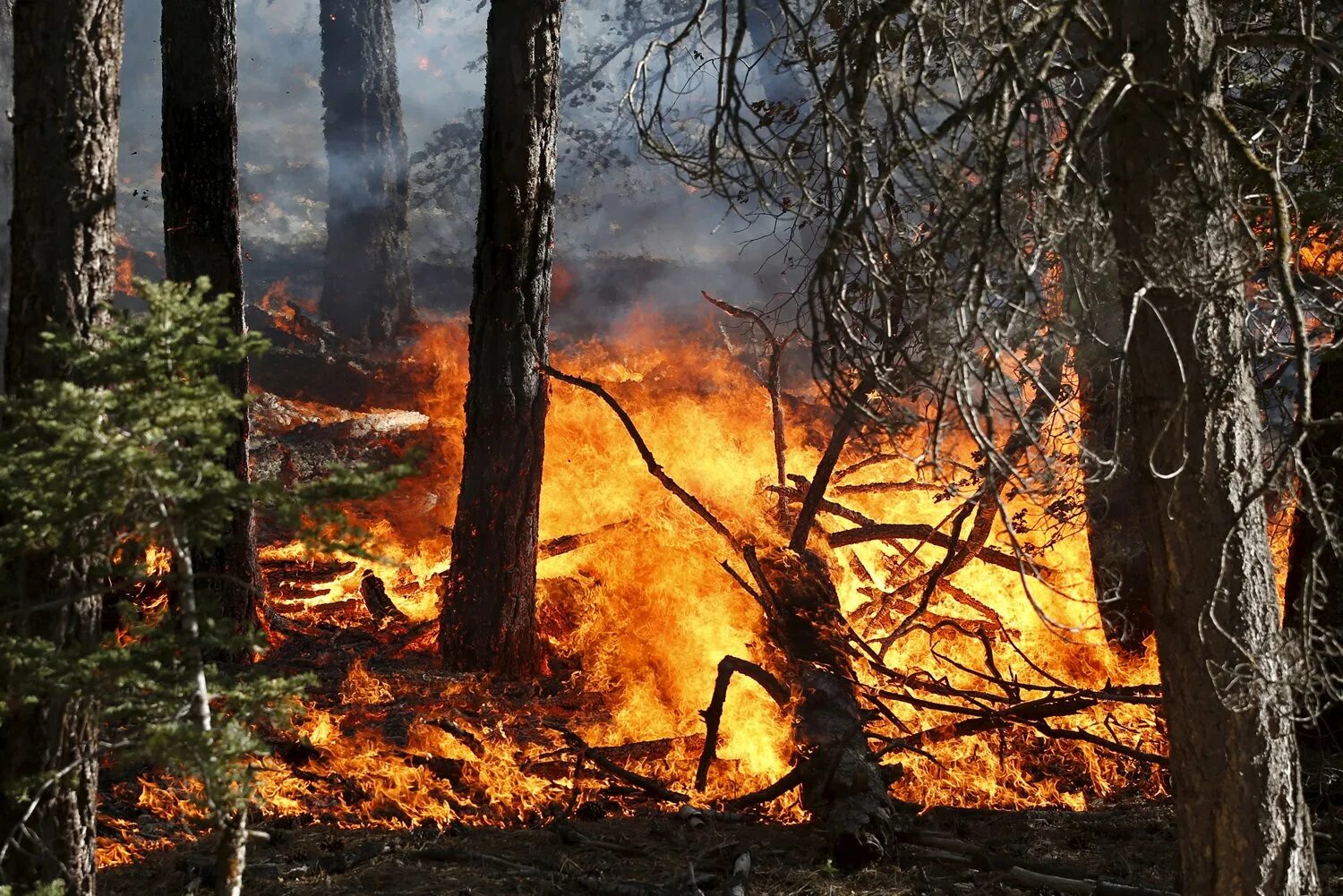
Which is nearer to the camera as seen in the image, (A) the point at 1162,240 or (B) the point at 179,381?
(B) the point at 179,381

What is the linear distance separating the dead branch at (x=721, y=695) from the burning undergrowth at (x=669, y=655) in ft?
0.20

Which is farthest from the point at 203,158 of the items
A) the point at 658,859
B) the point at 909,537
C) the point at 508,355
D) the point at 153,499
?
the point at 909,537

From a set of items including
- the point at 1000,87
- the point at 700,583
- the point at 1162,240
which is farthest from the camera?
the point at 700,583

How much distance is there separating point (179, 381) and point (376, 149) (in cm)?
1536

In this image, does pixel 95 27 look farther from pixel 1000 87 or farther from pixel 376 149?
pixel 376 149

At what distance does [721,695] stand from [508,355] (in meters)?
3.05

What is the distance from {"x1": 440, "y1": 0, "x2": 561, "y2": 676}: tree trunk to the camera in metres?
7.86

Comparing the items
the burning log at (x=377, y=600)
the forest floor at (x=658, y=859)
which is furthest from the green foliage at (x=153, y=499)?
the burning log at (x=377, y=600)

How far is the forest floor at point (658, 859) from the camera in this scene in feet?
16.1

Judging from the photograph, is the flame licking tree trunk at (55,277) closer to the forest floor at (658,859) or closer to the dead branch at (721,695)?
the forest floor at (658,859)

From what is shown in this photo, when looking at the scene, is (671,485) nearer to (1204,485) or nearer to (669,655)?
(669,655)

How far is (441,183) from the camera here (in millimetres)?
23812

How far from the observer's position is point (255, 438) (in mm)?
12328

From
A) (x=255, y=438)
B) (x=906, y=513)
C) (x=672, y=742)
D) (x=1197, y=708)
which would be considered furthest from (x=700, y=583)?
(x=255, y=438)
